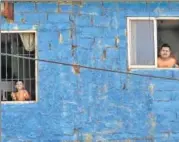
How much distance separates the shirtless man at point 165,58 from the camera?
9070 mm

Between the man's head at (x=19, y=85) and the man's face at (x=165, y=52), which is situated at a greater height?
the man's face at (x=165, y=52)

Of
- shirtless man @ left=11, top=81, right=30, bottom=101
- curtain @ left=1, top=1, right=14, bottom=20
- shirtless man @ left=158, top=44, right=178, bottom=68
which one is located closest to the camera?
curtain @ left=1, top=1, right=14, bottom=20

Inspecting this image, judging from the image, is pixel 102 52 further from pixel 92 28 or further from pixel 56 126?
pixel 56 126

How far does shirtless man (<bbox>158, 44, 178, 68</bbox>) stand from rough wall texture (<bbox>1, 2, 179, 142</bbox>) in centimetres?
18

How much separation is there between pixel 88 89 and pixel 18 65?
1.34m

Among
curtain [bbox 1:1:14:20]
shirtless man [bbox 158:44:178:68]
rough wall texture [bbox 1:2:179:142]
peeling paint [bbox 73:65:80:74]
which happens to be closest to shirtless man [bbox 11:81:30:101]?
rough wall texture [bbox 1:2:179:142]

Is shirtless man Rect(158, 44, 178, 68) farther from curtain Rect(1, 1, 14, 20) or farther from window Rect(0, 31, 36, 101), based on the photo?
curtain Rect(1, 1, 14, 20)

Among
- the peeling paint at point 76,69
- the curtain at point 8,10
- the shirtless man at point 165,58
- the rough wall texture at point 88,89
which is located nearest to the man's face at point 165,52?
the shirtless man at point 165,58

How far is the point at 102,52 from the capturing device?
29.1 feet

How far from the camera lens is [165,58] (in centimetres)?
912

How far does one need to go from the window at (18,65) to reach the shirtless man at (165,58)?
2.31 m

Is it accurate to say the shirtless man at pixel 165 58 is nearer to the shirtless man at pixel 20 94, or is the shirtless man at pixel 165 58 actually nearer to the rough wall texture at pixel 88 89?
the rough wall texture at pixel 88 89

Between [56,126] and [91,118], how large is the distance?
25.2 inches

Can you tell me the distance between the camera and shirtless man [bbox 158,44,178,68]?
29.8 feet
